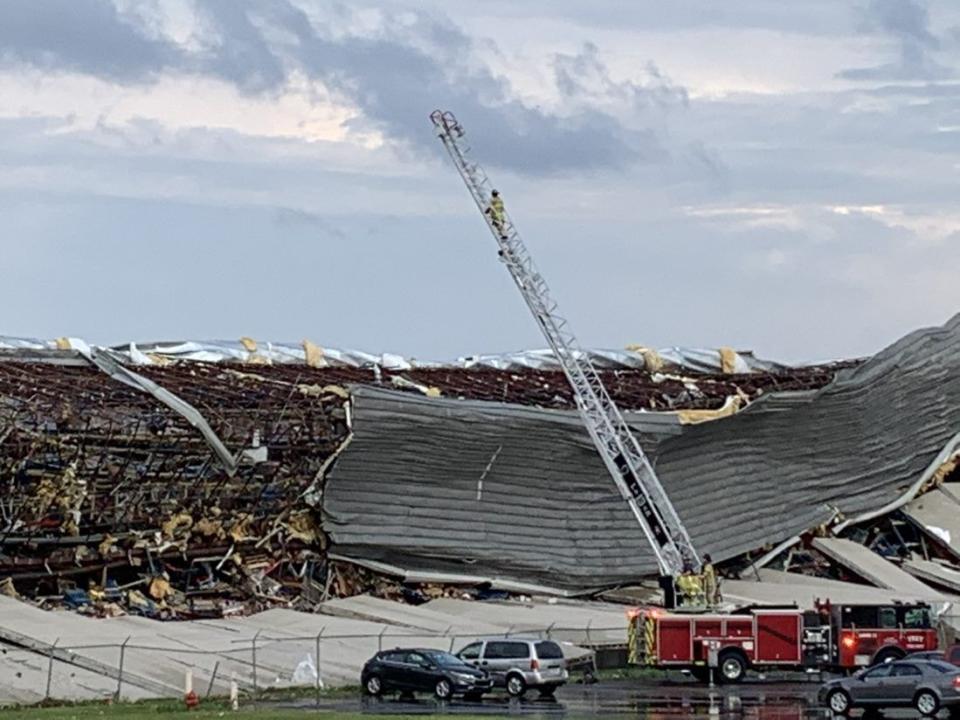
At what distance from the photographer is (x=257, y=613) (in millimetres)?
65938

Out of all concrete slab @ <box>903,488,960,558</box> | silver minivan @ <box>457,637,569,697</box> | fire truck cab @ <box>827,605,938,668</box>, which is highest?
concrete slab @ <box>903,488,960,558</box>

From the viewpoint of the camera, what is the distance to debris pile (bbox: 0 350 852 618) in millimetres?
65875

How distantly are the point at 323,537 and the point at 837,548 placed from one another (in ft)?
58.4

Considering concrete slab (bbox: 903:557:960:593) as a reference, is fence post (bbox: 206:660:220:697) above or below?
below

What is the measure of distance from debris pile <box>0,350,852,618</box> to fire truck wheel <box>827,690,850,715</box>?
85.6ft

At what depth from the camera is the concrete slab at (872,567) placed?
71312 mm

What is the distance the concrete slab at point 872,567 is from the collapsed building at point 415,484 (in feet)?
0.49

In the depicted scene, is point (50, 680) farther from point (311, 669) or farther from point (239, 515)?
point (239, 515)

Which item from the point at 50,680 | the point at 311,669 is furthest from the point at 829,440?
the point at 50,680

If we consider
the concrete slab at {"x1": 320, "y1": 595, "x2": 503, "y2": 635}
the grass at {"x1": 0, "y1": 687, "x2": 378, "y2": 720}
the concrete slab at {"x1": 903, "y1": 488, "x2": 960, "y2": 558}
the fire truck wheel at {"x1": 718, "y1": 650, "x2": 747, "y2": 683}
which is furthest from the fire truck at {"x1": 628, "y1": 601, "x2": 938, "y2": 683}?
the concrete slab at {"x1": 903, "y1": 488, "x2": 960, "y2": 558}

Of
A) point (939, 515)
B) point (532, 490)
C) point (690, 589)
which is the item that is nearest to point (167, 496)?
point (532, 490)

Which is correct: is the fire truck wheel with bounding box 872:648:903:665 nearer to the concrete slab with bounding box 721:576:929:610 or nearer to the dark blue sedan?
the dark blue sedan

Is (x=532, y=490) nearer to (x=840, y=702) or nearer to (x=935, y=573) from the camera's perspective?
(x=935, y=573)

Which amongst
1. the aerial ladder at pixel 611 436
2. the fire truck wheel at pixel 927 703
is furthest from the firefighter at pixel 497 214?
the fire truck wheel at pixel 927 703
